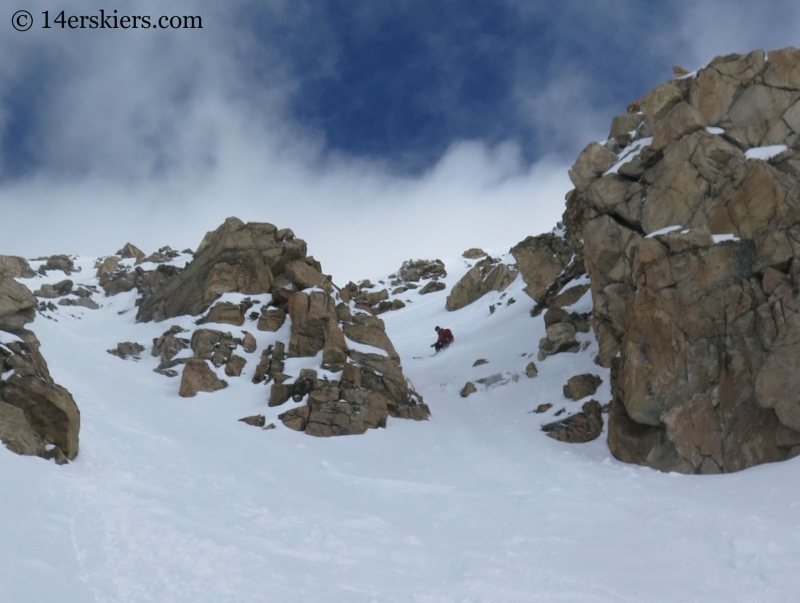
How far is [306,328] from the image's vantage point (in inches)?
1003

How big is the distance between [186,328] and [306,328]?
648 cm

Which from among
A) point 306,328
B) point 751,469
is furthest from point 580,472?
point 306,328

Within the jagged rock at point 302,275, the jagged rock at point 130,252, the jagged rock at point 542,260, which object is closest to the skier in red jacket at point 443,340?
the jagged rock at point 542,260

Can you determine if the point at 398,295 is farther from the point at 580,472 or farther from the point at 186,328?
the point at 580,472

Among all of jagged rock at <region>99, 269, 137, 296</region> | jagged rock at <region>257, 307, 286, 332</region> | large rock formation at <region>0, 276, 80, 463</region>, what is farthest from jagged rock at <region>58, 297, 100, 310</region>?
large rock formation at <region>0, 276, 80, 463</region>

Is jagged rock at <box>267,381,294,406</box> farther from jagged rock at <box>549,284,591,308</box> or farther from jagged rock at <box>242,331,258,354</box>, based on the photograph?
jagged rock at <box>549,284,591,308</box>

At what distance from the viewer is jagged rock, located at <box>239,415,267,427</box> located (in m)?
20.7

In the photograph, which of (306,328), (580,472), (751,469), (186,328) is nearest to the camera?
(751,469)

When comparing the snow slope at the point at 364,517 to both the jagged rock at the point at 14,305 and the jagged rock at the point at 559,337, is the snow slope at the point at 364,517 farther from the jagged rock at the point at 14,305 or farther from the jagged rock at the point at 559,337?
the jagged rock at the point at 559,337

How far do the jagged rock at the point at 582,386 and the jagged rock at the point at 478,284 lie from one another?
77.5 feet

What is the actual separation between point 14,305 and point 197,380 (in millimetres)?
9822

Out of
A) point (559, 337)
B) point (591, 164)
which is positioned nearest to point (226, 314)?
point (559, 337)

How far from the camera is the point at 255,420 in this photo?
68.2 feet

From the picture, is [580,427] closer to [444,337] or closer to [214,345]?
[444,337]
